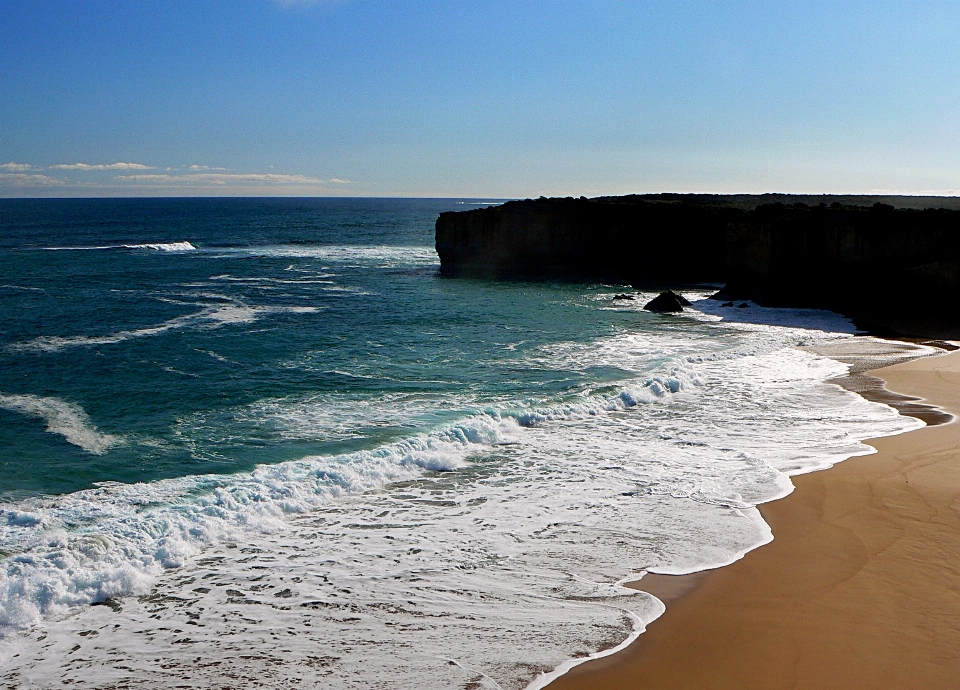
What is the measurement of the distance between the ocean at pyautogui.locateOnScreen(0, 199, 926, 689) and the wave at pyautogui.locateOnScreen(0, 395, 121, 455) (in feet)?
0.24

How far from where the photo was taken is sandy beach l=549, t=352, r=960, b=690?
6.75 metres

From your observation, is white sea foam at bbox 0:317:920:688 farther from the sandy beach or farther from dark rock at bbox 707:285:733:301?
dark rock at bbox 707:285:733:301

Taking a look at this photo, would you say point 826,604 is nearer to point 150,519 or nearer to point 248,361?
point 150,519

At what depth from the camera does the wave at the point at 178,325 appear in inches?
878

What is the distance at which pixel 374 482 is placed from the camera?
12.1m

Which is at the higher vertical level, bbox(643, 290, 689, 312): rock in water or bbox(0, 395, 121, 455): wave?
bbox(643, 290, 689, 312): rock in water

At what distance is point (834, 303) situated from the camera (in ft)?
105

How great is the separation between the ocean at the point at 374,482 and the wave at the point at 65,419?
7 cm

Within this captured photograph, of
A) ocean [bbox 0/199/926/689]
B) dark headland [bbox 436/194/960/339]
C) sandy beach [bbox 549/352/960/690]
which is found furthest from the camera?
dark headland [bbox 436/194/960/339]

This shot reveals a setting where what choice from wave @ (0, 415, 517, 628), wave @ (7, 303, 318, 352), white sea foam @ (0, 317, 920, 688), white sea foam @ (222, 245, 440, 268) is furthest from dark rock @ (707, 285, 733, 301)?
wave @ (0, 415, 517, 628)

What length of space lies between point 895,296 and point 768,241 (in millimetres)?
6156

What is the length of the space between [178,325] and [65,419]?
1130 centimetres

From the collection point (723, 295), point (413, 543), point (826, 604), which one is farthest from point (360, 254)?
point (826, 604)

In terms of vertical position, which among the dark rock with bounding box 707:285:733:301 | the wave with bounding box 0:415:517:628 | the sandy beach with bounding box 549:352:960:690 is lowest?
the wave with bounding box 0:415:517:628
